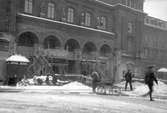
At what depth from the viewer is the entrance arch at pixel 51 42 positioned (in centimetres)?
3453

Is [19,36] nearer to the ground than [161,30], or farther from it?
nearer to the ground

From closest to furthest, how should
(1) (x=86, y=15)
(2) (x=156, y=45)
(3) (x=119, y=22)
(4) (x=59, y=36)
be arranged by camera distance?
(4) (x=59, y=36)
(1) (x=86, y=15)
(3) (x=119, y=22)
(2) (x=156, y=45)

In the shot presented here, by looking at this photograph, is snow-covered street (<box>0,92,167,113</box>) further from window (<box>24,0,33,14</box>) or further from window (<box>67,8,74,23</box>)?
window (<box>67,8,74,23</box>)

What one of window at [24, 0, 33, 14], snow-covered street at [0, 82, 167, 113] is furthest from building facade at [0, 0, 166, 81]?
snow-covered street at [0, 82, 167, 113]

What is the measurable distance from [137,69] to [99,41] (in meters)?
10.3

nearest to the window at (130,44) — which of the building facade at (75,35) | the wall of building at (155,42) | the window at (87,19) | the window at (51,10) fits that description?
the building facade at (75,35)

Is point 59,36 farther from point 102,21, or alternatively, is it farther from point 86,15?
point 102,21

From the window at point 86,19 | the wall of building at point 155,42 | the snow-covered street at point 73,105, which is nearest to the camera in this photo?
the snow-covered street at point 73,105

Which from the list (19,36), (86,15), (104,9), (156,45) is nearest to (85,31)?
(86,15)

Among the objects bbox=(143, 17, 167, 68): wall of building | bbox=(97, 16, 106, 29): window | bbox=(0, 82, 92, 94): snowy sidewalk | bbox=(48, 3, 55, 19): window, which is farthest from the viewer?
bbox=(143, 17, 167, 68): wall of building

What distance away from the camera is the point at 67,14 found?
36.9m

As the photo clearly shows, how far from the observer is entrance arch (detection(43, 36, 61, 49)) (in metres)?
34.5

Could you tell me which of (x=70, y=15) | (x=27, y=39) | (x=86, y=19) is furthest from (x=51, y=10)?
(x=86, y=19)

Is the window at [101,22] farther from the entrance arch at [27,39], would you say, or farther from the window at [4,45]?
the window at [4,45]
